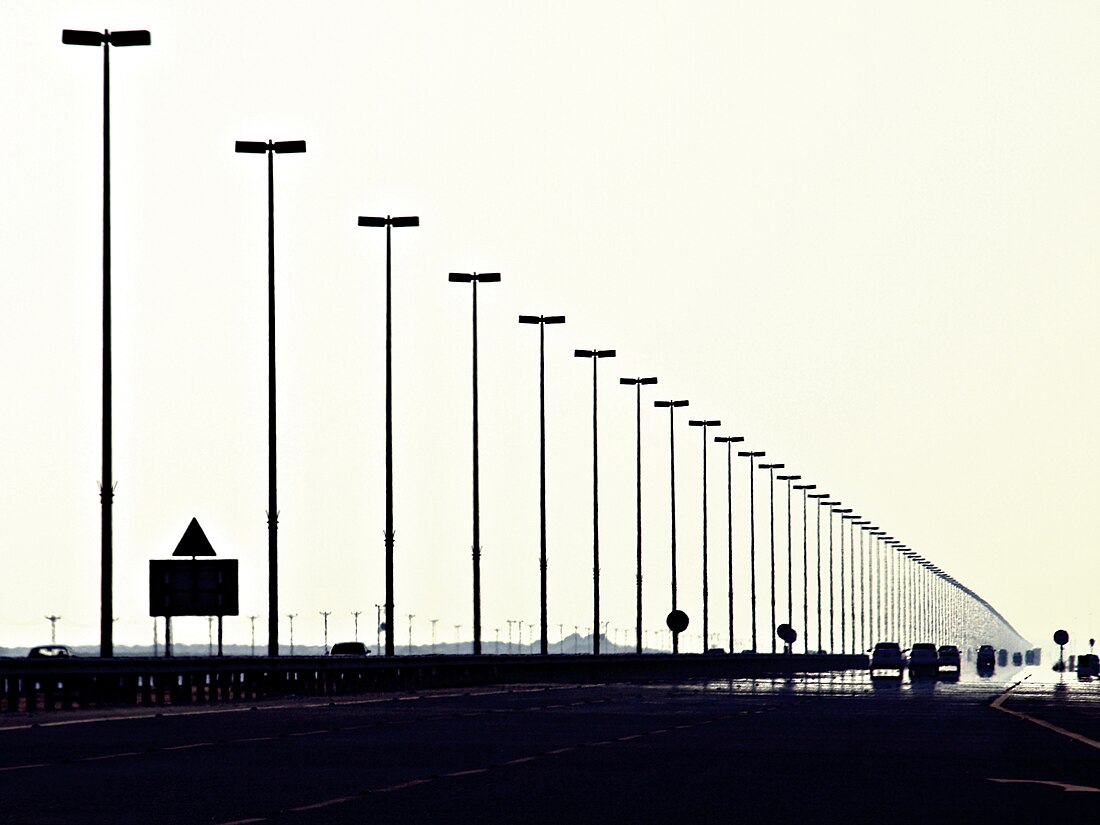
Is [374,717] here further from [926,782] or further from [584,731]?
[926,782]

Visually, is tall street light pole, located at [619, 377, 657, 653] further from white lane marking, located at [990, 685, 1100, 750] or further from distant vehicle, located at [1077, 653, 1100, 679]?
white lane marking, located at [990, 685, 1100, 750]

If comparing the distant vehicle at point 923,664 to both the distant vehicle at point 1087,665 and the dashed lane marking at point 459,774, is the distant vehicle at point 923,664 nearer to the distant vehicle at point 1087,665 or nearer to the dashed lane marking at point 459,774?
the distant vehicle at point 1087,665

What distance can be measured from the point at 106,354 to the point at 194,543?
11.8ft

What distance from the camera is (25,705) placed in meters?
37.6

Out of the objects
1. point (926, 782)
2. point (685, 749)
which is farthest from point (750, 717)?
point (926, 782)

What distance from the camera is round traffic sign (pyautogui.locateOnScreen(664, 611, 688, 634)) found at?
10269cm

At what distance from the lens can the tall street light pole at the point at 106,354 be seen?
42.7 metres

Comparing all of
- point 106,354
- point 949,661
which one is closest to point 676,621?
point 949,661

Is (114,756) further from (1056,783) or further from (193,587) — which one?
(193,587)

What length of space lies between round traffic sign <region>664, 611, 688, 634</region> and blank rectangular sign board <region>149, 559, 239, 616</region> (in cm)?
5726

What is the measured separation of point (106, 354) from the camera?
45125 mm

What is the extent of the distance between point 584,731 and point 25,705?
11.1 meters

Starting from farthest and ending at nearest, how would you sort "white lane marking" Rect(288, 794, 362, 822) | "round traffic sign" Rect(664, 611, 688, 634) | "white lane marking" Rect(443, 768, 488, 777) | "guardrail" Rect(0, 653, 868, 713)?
"round traffic sign" Rect(664, 611, 688, 634) → "guardrail" Rect(0, 653, 868, 713) → "white lane marking" Rect(443, 768, 488, 777) → "white lane marking" Rect(288, 794, 362, 822)

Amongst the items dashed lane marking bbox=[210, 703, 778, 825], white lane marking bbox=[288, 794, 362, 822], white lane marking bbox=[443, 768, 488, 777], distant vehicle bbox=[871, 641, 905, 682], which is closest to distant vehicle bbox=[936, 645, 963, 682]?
distant vehicle bbox=[871, 641, 905, 682]
